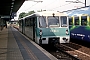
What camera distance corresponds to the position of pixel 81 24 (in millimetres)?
17859

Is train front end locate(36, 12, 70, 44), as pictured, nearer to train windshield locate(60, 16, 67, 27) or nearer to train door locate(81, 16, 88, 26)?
train windshield locate(60, 16, 67, 27)

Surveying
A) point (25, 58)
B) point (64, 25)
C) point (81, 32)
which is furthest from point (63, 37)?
point (25, 58)

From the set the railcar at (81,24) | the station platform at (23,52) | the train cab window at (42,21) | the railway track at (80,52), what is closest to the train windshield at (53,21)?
the train cab window at (42,21)

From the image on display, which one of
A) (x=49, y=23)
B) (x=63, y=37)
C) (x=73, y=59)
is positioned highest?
(x=49, y=23)

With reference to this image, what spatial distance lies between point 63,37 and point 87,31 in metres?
2.26

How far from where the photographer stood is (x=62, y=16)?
51.3 feet

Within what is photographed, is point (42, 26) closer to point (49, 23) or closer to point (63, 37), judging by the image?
point (49, 23)

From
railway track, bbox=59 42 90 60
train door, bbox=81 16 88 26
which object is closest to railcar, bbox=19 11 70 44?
railway track, bbox=59 42 90 60

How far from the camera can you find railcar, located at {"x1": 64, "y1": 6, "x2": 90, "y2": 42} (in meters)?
16.6

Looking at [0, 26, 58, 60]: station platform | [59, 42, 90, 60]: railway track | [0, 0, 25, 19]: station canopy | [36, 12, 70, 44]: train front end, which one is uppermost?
[0, 0, 25, 19]: station canopy

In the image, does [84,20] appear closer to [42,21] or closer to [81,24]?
[81,24]

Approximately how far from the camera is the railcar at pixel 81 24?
1658 cm

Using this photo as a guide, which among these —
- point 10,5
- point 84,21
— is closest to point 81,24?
point 84,21

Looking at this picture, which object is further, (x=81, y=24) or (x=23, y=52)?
(x=81, y=24)
